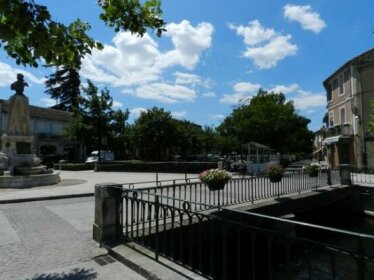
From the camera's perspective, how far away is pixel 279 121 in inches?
1391

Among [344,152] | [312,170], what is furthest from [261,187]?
[344,152]

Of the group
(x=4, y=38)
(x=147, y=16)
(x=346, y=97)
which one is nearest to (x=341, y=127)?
(x=346, y=97)

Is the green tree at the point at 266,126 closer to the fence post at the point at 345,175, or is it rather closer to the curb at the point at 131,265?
the fence post at the point at 345,175

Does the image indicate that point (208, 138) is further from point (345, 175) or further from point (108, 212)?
point (108, 212)

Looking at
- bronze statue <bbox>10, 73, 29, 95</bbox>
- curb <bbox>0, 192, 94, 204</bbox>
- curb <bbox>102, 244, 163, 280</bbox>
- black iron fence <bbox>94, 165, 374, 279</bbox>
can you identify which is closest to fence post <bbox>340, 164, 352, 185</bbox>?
black iron fence <bbox>94, 165, 374, 279</bbox>

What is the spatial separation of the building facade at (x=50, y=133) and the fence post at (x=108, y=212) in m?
48.0

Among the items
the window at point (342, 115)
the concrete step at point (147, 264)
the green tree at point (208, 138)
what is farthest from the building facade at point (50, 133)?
the concrete step at point (147, 264)

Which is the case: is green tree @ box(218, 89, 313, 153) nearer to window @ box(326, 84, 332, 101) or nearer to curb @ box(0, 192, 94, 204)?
window @ box(326, 84, 332, 101)

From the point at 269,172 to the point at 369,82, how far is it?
24006 millimetres

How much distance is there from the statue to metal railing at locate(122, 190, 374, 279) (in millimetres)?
12389

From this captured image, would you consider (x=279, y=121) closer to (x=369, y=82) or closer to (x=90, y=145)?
(x=369, y=82)

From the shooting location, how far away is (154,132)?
123 ft

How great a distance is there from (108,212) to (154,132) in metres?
31.2

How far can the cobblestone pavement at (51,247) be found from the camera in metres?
5.00
